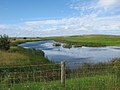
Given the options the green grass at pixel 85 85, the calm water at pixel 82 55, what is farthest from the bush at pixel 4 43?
the green grass at pixel 85 85

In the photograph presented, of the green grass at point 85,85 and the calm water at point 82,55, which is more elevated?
the green grass at point 85,85

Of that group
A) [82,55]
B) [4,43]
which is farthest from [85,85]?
[82,55]

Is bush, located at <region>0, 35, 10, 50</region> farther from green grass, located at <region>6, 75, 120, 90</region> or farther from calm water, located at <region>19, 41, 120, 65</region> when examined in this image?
green grass, located at <region>6, 75, 120, 90</region>

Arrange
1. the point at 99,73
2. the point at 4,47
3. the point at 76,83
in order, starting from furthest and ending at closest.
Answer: the point at 4,47 < the point at 99,73 < the point at 76,83

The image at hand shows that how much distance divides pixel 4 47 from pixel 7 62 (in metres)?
16.5

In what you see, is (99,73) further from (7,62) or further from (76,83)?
(7,62)

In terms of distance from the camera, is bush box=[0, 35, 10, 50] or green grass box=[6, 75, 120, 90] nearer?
green grass box=[6, 75, 120, 90]

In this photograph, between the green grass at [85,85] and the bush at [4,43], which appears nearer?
the green grass at [85,85]

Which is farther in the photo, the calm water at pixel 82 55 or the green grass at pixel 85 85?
the calm water at pixel 82 55

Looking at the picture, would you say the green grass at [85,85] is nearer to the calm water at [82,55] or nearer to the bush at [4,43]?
the calm water at [82,55]

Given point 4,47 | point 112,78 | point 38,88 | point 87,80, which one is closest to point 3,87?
point 38,88

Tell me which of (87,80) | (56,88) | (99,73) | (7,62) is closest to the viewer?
(56,88)

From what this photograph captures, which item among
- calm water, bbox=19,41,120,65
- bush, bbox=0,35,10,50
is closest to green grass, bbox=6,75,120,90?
calm water, bbox=19,41,120,65

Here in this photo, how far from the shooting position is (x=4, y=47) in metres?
47.2
